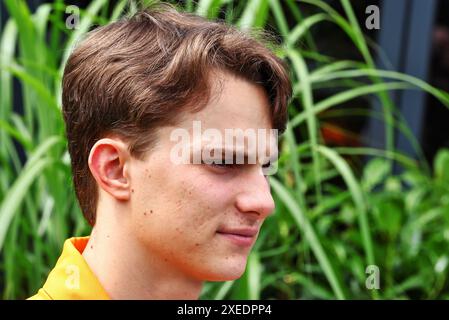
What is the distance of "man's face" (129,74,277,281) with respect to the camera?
112cm

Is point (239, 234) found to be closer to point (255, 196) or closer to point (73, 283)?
point (255, 196)

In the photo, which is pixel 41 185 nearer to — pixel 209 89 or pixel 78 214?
pixel 78 214

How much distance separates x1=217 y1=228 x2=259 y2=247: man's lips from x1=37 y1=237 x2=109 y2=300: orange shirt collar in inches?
6.6

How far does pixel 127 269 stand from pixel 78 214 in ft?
3.06

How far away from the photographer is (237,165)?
1146mm

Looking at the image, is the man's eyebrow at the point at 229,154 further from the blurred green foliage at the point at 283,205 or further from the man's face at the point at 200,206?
the blurred green foliage at the point at 283,205

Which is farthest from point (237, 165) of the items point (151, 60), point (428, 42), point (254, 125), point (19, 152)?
point (428, 42)

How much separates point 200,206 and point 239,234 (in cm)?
6

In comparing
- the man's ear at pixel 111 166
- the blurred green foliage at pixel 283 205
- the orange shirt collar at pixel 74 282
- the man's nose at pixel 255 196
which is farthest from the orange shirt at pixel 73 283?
the blurred green foliage at pixel 283 205

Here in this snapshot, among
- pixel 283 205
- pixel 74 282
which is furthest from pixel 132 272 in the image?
pixel 283 205

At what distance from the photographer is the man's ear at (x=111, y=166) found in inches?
44.9

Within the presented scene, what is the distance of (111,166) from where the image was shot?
3.77 ft

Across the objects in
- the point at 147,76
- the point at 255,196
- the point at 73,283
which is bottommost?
the point at 73,283

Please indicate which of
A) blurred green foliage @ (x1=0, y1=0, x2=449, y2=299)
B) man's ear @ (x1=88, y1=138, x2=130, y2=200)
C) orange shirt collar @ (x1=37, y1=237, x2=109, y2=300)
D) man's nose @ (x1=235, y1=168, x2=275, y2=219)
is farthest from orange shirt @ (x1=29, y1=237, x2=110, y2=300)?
blurred green foliage @ (x1=0, y1=0, x2=449, y2=299)
